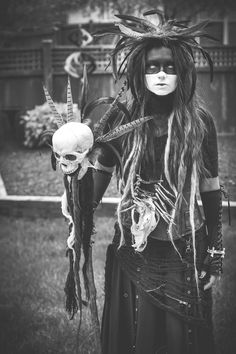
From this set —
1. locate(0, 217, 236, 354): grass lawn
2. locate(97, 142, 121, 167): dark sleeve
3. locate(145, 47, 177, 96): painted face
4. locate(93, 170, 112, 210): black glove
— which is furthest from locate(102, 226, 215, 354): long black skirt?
locate(0, 217, 236, 354): grass lawn

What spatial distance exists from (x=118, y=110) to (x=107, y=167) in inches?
11.8

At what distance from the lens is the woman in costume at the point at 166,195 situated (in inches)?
87.0

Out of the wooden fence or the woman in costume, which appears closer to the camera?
the woman in costume

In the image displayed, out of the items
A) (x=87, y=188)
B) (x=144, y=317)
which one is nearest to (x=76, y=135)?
(x=87, y=188)

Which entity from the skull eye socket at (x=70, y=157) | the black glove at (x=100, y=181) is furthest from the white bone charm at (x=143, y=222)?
the skull eye socket at (x=70, y=157)

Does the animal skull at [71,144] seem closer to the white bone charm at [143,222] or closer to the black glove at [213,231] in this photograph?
the white bone charm at [143,222]

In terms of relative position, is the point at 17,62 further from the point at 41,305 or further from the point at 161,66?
the point at 161,66

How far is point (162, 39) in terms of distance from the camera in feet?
7.14

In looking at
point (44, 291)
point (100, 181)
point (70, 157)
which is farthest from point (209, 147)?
point (44, 291)

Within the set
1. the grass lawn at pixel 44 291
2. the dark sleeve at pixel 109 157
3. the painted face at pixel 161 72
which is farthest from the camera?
the grass lawn at pixel 44 291

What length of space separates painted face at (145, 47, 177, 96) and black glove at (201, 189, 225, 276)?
0.54 metres

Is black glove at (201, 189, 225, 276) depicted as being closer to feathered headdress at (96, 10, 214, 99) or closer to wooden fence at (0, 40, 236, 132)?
feathered headdress at (96, 10, 214, 99)

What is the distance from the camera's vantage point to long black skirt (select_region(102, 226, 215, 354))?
2.26m

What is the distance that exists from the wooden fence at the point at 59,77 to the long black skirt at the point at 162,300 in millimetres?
7112
